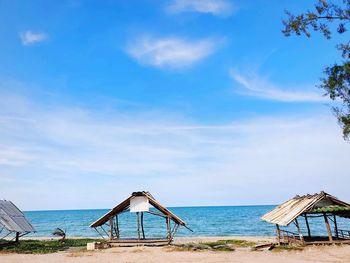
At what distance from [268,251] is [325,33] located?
13.8m

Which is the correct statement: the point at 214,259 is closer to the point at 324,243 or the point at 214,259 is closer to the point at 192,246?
the point at 192,246

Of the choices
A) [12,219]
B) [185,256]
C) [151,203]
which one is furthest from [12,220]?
[185,256]

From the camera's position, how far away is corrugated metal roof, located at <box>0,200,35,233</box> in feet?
83.6

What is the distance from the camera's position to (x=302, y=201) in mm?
23953

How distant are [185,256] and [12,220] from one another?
13.9 meters

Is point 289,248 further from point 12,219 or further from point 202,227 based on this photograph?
point 202,227

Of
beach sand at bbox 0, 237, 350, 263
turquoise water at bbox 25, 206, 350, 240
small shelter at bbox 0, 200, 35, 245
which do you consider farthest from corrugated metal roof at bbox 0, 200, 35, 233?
turquoise water at bbox 25, 206, 350, 240

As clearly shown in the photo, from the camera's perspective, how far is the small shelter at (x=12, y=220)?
25.3m

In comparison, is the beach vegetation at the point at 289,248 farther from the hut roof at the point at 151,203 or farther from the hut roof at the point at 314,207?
the hut roof at the point at 151,203

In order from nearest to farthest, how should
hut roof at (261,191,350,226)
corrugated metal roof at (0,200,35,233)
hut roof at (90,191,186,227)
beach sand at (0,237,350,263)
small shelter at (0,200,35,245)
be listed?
beach sand at (0,237,350,263) → hut roof at (261,191,350,226) → hut roof at (90,191,186,227) → small shelter at (0,200,35,245) → corrugated metal roof at (0,200,35,233)

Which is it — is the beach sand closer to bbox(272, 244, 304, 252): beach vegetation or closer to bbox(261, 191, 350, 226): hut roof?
bbox(272, 244, 304, 252): beach vegetation

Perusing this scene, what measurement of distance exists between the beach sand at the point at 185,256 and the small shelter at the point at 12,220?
11.0 ft

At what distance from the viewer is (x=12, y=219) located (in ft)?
87.9

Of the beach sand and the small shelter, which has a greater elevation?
the small shelter
